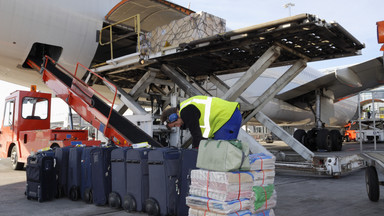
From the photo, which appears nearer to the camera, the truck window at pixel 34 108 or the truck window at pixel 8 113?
the truck window at pixel 34 108

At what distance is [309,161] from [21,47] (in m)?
7.80

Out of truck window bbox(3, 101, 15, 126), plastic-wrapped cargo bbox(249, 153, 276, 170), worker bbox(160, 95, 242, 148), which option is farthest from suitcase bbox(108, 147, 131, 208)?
truck window bbox(3, 101, 15, 126)

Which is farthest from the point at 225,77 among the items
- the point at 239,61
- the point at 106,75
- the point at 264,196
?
the point at 264,196

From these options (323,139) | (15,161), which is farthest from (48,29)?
(323,139)

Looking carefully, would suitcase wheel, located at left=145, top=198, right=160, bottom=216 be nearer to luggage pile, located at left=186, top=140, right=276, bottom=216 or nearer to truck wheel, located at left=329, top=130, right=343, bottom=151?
luggage pile, located at left=186, top=140, right=276, bottom=216

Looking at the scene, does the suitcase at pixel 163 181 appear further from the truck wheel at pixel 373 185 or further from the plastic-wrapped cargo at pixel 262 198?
the truck wheel at pixel 373 185

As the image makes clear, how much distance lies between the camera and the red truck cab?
28.9 feet

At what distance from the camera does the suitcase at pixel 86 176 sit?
538 centimetres

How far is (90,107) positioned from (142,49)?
2579 millimetres

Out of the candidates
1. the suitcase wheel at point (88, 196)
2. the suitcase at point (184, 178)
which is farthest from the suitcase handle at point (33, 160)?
the suitcase at point (184, 178)

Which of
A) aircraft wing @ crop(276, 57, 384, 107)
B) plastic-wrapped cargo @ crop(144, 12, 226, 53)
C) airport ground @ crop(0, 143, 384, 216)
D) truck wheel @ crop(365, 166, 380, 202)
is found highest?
plastic-wrapped cargo @ crop(144, 12, 226, 53)

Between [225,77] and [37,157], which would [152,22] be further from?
[37,157]

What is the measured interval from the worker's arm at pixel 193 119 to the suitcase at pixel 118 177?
1422 mm

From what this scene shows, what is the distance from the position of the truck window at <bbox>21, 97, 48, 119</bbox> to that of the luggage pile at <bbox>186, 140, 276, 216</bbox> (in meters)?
7.79
